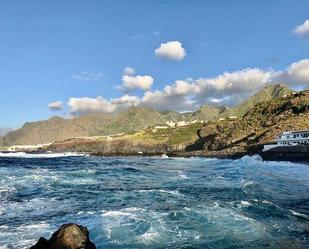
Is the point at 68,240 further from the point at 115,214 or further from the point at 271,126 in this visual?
the point at 271,126

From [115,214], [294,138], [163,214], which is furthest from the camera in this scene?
[294,138]

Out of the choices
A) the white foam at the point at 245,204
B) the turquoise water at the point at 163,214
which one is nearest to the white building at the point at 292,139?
the turquoise water at the point at 163,214

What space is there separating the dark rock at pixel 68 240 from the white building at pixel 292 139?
108 metres

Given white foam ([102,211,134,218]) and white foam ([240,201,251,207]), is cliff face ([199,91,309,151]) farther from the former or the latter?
white foam ([102,211,134,218])

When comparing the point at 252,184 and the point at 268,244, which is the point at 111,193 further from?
the point at 268,244

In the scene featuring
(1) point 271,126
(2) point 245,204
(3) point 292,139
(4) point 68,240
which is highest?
(1) point 271,126

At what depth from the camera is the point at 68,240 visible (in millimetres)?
19250

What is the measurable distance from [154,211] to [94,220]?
558 cm

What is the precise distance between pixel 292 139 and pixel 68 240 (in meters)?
116

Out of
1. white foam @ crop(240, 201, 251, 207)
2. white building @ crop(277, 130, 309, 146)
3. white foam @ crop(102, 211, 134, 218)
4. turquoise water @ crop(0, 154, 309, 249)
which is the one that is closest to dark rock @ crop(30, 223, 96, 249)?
turquoise water @ crop(0, 154, 309, 249)

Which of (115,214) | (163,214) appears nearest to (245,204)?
(163,214)

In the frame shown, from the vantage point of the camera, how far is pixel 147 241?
24969 millimetres

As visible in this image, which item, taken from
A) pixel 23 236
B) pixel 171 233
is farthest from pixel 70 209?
pixel 171 233

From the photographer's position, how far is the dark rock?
19172mm
